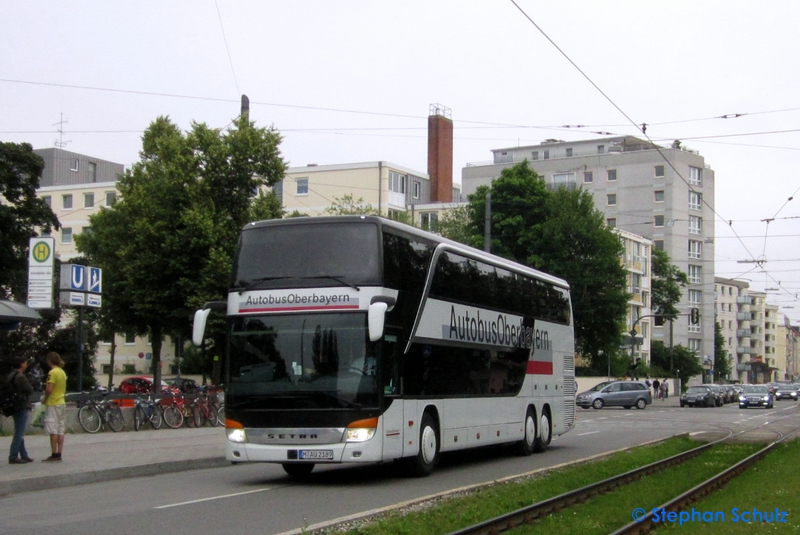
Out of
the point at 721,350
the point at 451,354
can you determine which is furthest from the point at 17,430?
the point at 721,350

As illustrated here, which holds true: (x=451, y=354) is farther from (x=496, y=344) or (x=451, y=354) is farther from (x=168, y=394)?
(x=168, y=394)

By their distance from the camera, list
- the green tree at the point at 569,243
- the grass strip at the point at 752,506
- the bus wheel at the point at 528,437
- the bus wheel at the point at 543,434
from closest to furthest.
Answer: the grass strip at the point at 752,506, the bus wheel at the point at 528,437, the bus wheel at the point at 543,434, the green tree at the point at 569,243

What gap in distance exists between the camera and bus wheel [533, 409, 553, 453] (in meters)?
21.9

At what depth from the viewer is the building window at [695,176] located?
98.1m

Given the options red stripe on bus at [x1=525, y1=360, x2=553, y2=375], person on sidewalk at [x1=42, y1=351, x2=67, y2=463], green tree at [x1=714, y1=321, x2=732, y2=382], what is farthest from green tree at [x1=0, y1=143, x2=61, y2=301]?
green tree at [x1=714, y1=321, x2=732, y2=382]

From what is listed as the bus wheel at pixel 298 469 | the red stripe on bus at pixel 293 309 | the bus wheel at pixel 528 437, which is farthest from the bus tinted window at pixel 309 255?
the bus wheel at pixel 528 437

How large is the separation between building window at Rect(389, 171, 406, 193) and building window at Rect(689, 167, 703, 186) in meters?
31.3

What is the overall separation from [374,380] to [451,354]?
2.80 meters

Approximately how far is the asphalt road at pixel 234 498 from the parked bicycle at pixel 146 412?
9.44 meters

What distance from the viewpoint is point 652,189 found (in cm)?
9706

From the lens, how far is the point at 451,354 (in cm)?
1709

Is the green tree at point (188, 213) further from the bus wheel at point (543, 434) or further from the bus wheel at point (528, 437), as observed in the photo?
the bus wheel at point (528, 437)

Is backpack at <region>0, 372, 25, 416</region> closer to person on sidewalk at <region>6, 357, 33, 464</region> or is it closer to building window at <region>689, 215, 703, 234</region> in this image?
person on sidewalk at <region>6, 357, 33, 464</region>

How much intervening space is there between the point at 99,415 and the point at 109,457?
26.1ft
